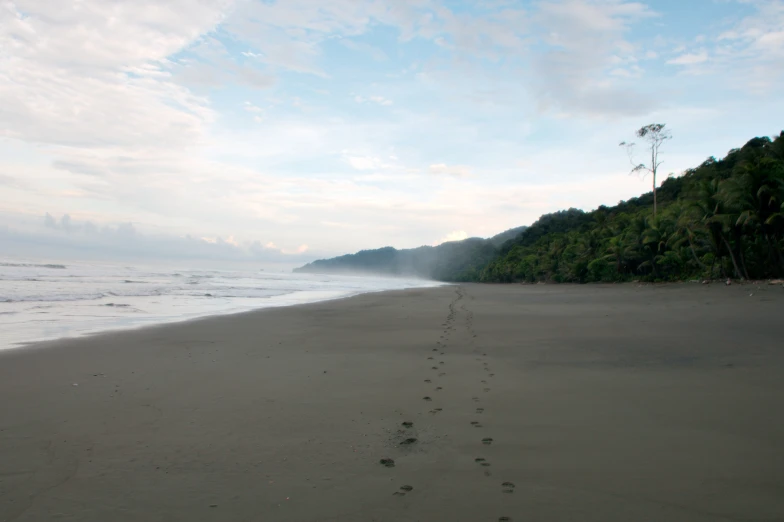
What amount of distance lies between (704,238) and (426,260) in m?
129

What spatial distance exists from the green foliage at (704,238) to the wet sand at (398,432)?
18.4 m

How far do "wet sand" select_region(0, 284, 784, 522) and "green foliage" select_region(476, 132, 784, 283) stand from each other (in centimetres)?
1839

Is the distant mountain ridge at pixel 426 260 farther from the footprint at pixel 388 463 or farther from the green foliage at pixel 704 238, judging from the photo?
the footprint at pixel 388 463

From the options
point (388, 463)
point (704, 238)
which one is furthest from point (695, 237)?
point (388, 463)

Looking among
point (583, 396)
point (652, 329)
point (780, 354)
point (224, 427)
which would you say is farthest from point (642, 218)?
point (224, 427)

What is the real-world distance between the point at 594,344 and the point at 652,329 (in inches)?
91.9

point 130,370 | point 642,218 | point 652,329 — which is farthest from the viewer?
point 642,218

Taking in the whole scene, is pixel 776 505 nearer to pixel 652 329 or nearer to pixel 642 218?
pixel 652 329

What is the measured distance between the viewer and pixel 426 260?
6225 inches

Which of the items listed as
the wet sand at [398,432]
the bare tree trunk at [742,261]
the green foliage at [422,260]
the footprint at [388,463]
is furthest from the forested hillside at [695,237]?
the green foliage at [422,260]

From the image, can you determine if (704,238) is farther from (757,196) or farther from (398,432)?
(398,432)

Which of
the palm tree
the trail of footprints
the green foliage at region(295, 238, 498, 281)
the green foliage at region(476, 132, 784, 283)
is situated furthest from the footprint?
the green foliage at region(295, 238, 498, 281)

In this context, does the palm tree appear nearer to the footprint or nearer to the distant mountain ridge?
the footprint

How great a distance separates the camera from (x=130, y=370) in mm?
6590
